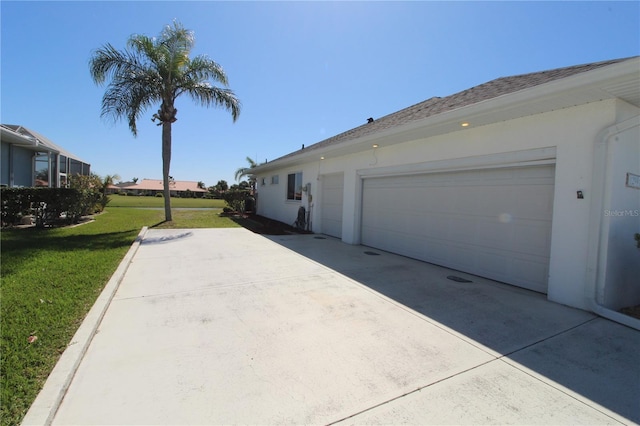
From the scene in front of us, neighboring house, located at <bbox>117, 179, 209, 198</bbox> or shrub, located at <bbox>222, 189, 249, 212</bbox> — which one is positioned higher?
neighboring house, located at <bbox>117, 179, 209, 198</bbox>

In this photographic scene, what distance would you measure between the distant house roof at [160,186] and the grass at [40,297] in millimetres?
69047

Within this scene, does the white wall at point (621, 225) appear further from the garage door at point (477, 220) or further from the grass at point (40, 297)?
the grass at point (40, 297)

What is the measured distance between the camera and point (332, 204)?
1123 centimetres

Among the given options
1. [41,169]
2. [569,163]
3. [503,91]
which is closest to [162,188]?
[41,169]

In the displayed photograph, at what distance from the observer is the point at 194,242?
898 centimetres

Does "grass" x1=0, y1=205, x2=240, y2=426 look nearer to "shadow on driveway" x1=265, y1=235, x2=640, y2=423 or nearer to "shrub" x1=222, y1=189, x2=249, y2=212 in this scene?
"shadow on driveway" x1=265, y1=235, x2=640, y2=423

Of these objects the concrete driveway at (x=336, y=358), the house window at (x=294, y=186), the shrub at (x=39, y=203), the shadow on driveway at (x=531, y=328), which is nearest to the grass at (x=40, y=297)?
the concrete driveway at (x=336, y=358)

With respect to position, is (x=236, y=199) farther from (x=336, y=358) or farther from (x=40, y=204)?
(x=336, y=358)

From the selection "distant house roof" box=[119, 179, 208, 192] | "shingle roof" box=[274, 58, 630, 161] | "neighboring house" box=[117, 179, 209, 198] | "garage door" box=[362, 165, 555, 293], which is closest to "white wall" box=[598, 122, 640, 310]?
"garage door" box=[362, 165, 555, 293]

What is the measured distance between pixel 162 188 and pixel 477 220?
259 ft

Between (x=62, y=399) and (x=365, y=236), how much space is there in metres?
7.95

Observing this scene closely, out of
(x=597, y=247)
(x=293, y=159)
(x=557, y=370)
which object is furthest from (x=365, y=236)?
(x=557, y=370)

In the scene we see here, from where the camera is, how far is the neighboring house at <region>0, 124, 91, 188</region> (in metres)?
13.2

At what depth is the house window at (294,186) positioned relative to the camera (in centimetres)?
1365
